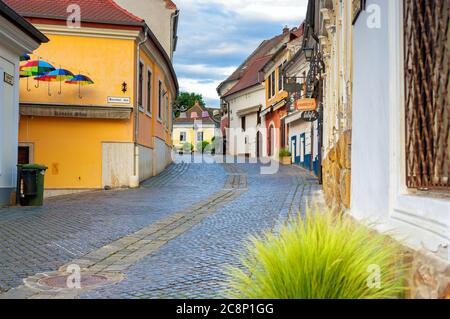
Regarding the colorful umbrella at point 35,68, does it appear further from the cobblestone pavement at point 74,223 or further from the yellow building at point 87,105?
the cobblestone pavement at point 74,223

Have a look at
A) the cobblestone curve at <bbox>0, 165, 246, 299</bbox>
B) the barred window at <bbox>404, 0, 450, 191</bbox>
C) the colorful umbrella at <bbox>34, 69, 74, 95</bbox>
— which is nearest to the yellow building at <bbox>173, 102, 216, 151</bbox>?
the colorful umbrella at <bbox>34, 69, 74, 95</bbox>

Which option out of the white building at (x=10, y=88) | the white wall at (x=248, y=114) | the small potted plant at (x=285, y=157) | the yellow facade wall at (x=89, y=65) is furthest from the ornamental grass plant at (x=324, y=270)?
the white wall at (x=248, y=114)

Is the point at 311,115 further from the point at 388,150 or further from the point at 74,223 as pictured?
the point at 388,150

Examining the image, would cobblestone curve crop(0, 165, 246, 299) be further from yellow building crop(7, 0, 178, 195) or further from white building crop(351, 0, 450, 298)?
yellow building crop(7, 0, 178, 195)

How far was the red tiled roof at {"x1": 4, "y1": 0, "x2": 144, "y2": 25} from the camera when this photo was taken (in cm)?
1803

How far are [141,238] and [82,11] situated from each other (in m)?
12.9

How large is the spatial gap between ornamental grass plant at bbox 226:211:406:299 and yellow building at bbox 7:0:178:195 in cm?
1522

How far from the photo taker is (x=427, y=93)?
11.8 feet

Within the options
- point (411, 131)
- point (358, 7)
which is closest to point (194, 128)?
point (358, 7)

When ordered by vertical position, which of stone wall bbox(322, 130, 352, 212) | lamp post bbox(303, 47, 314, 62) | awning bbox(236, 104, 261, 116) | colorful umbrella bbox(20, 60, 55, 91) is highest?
awning bbox(236, 104, 261, 116)

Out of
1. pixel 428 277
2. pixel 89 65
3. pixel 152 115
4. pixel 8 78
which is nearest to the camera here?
pixel 428 277

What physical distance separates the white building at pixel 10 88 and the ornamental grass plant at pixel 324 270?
10772 millimetres
